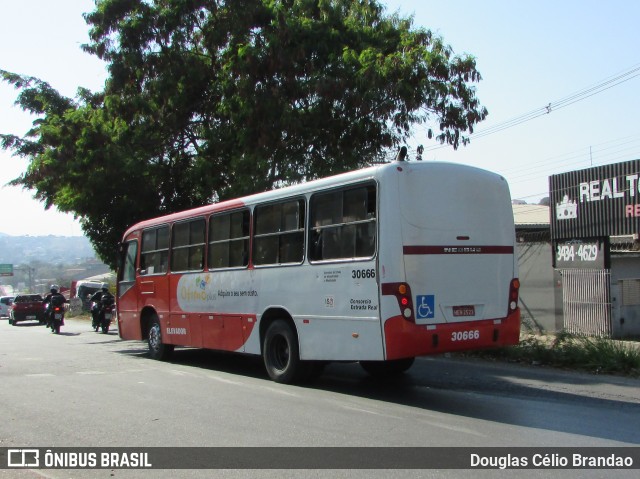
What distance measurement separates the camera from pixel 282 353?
34.3ft

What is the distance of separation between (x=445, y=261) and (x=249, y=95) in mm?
9338

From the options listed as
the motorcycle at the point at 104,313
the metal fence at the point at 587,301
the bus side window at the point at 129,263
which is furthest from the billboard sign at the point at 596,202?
the motorcycle at the point at 104,313

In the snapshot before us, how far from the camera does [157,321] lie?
1412 cm

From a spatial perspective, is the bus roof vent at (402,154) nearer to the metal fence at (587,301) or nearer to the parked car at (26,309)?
the metal fence at (587,301)

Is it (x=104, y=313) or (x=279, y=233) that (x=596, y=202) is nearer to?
(x=279, y=233)

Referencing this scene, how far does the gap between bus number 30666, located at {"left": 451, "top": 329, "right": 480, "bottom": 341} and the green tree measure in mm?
7800

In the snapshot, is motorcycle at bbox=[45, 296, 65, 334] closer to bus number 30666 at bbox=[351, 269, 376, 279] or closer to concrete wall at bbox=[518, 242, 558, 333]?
concrete wall at bbox=[518, 242, 558, 333]

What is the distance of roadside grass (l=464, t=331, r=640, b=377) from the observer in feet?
34.8

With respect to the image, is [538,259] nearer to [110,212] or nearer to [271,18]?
[271,18]

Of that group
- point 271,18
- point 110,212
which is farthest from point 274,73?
point 110,212

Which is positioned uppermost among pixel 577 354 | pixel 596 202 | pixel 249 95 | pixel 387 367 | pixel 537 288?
pixel 249 95

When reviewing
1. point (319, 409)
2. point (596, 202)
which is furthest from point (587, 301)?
point (319, 409)

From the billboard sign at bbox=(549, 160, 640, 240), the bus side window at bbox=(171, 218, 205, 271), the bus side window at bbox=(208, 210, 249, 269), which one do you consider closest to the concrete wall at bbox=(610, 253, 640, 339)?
the billboard sign at bbox=(549, 160, 640, 240)

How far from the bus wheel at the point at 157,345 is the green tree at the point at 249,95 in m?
4.24
